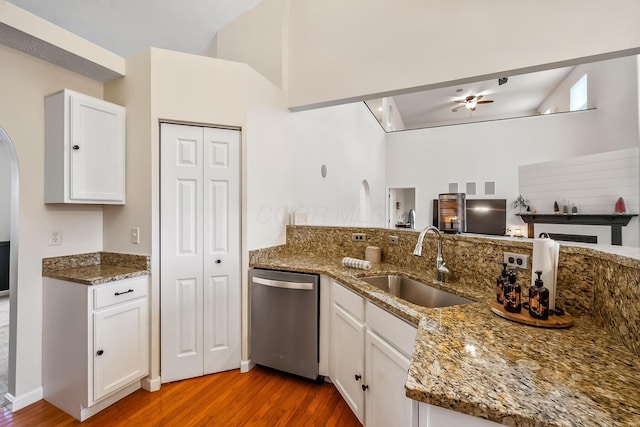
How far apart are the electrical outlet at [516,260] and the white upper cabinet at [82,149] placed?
9.13ft

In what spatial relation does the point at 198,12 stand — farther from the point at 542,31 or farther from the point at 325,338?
the point at 325,338

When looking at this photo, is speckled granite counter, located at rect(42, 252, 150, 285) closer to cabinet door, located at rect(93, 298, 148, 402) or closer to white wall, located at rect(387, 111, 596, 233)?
cabinet door, located at rect(93, 298, 148, 402)

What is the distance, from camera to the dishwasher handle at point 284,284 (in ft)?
7.05

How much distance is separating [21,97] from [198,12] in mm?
1911

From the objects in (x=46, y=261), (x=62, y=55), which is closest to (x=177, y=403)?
(x=46, y=261)

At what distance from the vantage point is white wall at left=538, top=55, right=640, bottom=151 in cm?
483

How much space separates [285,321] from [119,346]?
3.91 feet

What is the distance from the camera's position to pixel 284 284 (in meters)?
2.22

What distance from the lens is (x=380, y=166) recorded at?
8016mm

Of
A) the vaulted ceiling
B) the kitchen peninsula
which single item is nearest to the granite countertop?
the kitchen peninsula

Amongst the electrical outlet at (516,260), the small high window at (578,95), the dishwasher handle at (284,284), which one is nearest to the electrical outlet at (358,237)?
the dishwasher handle at (284,284)

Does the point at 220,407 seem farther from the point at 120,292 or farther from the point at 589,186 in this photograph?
the point at 589,186

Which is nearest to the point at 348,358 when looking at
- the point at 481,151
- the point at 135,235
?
the point at 135,235

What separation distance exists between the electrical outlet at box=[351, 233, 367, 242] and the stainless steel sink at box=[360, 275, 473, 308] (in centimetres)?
61
